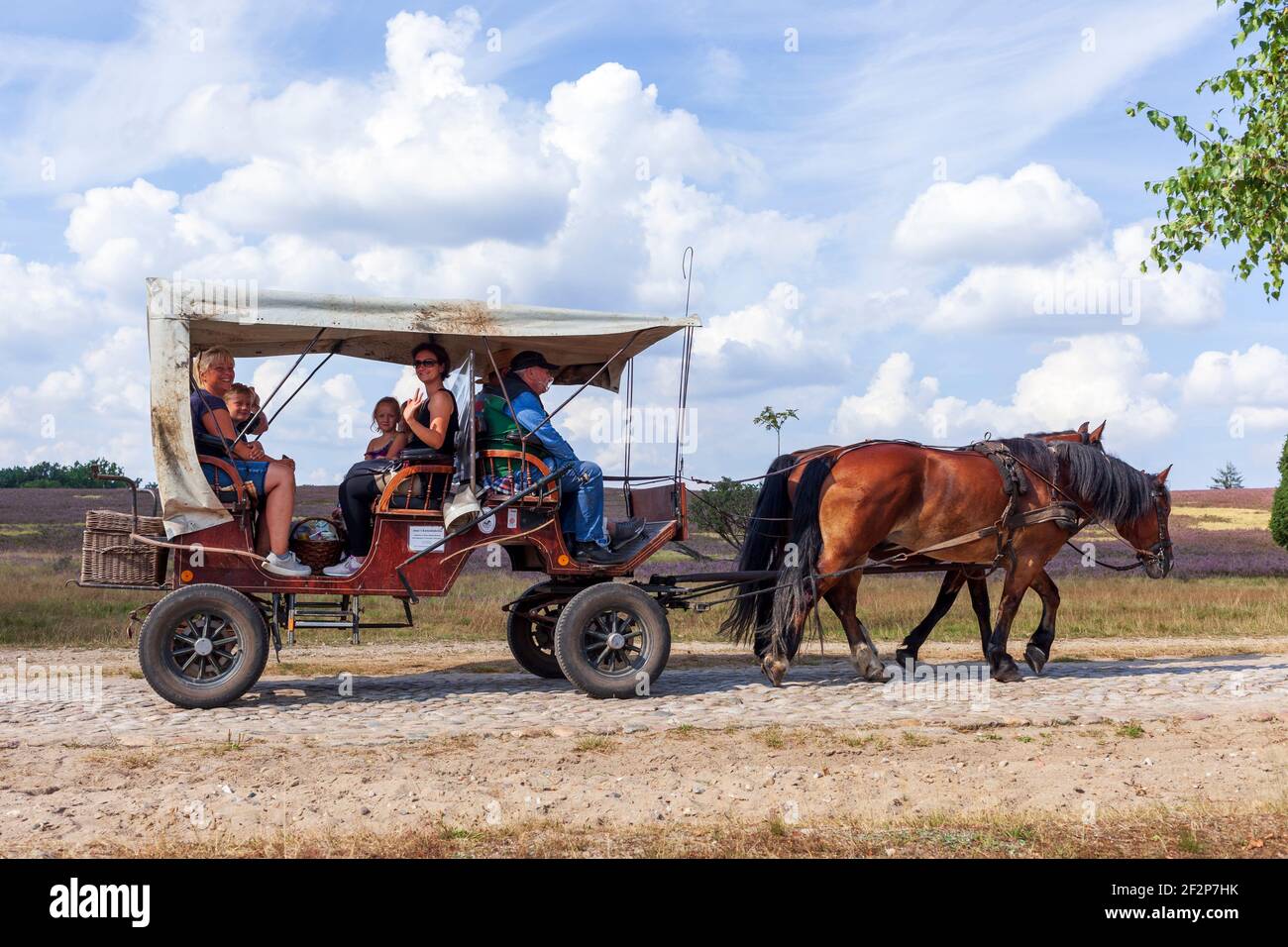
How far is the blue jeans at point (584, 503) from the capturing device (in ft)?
31.4

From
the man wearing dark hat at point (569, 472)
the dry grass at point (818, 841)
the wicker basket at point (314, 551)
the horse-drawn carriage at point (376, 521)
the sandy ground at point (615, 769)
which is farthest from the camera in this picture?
the man wearing dark hat at point (569, 472)

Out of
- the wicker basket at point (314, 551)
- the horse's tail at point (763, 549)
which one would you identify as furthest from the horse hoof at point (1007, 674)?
the wicker basket at point (314, 551)

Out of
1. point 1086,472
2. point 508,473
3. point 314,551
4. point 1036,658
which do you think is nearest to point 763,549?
point 508,473

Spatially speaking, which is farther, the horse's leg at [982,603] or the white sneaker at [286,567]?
the horse's leg at [982,603]

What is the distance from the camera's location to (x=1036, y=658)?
1091cm

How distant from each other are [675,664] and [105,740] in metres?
5.88

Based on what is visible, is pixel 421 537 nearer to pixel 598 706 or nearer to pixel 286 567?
pixel 286 567

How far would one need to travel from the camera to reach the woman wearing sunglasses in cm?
927

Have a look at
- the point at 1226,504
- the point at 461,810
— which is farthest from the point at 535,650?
the point at 1226,504

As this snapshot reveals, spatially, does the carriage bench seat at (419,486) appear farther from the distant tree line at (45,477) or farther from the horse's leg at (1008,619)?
the distant tree line at (45,477)

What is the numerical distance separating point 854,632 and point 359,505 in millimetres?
4224

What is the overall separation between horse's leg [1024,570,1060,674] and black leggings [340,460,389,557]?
19.2 ft

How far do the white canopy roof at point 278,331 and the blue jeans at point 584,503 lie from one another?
1.06 metres

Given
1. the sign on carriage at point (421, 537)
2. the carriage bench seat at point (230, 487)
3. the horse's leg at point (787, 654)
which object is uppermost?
the carriage bench seat at point (230, 487)
